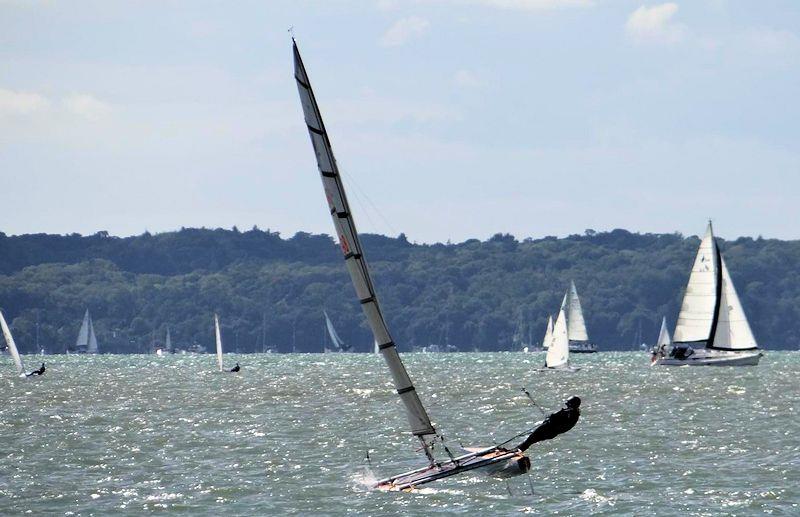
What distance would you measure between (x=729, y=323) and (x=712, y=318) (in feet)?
4.14

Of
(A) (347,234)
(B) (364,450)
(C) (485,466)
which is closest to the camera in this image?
(A) (347,234)

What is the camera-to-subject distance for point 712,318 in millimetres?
112500

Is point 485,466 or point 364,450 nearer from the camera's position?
point 485,466

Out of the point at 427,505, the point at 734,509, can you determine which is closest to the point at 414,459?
the point at 427,505

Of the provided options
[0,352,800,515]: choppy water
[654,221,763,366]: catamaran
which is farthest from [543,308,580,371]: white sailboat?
[0,352,800,515]: choppy water

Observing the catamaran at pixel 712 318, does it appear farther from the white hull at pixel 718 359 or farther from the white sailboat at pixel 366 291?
the white sailboat at pixel 366 291

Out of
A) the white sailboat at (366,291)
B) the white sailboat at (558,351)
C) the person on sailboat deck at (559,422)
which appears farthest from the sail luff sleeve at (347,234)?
the white sailboat at (558,351)

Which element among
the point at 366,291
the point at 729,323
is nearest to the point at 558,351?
the point at 729,323

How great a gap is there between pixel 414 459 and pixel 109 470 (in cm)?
835

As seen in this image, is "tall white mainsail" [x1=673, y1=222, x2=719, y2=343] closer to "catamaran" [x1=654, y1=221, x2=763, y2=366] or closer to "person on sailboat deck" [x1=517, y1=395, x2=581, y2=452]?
"catamaran" [x1=654, y1=221, x2=763, y2=366]

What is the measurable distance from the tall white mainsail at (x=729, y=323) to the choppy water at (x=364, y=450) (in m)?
25.5

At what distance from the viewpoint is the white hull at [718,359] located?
113 metres

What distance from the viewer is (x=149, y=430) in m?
57.0

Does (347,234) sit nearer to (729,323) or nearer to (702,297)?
(729,323)
